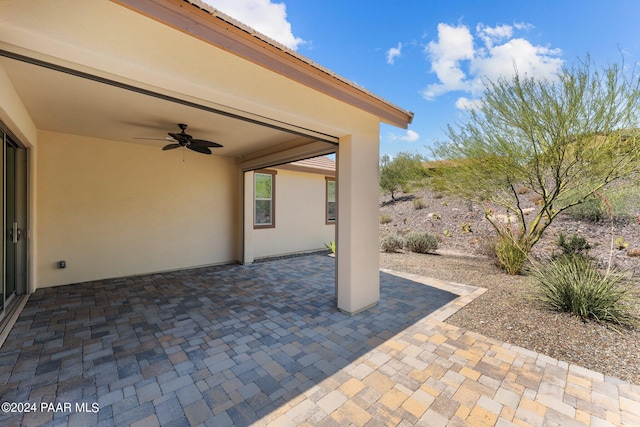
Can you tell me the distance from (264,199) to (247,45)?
6084mm

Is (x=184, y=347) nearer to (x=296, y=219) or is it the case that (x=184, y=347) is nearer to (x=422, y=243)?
(x=296, y=219)

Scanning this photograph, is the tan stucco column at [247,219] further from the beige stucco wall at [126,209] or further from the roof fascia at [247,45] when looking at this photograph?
the roof fascia at [247,45]

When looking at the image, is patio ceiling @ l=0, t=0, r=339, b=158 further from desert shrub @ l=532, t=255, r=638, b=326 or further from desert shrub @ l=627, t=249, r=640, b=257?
desert shrub @ l=627, t=249, r=640, b=257

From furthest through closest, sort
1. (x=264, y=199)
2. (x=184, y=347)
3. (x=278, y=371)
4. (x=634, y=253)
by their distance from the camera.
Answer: (x=264, y=199), (x=634, y=253), (x=184, y=347), (x=278, y=371)

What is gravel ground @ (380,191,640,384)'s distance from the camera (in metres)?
2.90

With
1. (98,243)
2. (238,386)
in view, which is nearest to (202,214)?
(98,243)

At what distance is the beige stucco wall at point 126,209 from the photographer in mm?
5250

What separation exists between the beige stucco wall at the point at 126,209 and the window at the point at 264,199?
714 mm

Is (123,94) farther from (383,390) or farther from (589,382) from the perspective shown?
(589,382)

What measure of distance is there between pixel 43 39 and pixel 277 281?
15.8 ft

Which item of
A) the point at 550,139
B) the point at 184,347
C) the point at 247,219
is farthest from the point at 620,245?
the point at 184,347

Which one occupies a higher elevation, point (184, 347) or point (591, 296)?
point (591, 296)

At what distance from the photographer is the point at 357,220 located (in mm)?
3973

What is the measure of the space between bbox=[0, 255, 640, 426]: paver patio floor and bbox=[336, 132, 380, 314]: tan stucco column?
1.19 feet
